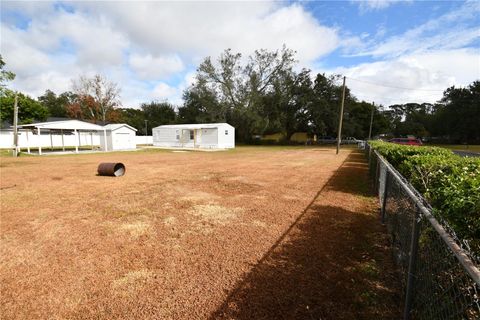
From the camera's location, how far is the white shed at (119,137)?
84.6 ft

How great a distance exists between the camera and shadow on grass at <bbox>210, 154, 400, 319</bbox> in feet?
8.33

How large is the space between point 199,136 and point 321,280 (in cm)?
2700

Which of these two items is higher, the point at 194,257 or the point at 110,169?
the point at 110,169

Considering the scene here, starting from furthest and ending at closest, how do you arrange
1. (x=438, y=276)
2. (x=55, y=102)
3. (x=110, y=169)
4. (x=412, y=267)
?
(x=55, y=102), (x=110, y=169), (x=412, y=267), (x=438, y=276)

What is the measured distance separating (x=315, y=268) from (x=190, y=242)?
199cm

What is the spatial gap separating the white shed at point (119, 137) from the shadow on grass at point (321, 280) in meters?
25.8

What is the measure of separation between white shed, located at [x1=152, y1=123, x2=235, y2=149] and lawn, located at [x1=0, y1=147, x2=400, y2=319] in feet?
70.1

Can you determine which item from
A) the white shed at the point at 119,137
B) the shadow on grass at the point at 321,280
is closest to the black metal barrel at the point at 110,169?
the shadow on grass at the point at 321,280

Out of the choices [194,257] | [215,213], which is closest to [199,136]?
[215,213]

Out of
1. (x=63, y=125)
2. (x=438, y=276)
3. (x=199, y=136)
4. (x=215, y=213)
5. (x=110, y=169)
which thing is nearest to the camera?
(x=438, y=276)

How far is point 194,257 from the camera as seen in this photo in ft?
11.9

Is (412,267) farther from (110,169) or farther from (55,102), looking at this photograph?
(55,102)

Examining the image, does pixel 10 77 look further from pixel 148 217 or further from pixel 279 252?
pixel 279 252

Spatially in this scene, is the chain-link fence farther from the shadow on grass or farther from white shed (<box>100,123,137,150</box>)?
white shed (<box>100,123,137,150</box>)
